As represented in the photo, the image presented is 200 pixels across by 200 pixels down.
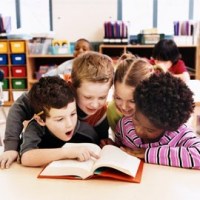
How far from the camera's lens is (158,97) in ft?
3.65

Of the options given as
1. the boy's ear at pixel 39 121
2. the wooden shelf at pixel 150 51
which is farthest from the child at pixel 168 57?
the boy's ear at pixel 39 121

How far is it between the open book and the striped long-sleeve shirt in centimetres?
9

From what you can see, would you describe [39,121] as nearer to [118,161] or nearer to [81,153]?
[81,153]

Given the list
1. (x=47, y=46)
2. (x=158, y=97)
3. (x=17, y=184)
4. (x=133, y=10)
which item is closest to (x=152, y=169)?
(x=158, y=97)

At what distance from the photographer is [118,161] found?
3.50 ft

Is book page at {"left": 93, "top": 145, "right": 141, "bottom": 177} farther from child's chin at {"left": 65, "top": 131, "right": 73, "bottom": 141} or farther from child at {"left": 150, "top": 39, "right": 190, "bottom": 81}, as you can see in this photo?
child at {"left": 150, "top": 39, "right": 190, "bottom": 81}

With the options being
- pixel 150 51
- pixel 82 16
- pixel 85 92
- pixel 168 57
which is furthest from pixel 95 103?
pixel 82 16

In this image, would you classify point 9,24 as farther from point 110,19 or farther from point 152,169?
point 152,169

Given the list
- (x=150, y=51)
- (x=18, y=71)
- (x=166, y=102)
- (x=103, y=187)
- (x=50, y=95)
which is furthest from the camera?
(x=150, y=51)

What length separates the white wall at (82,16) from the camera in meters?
5.43

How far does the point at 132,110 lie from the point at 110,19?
14.1 ft

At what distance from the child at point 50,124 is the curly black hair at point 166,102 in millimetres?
242

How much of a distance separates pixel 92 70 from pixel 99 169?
0.45m

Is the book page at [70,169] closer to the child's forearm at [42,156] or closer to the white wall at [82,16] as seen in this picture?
the child's forearm at [42,156]
